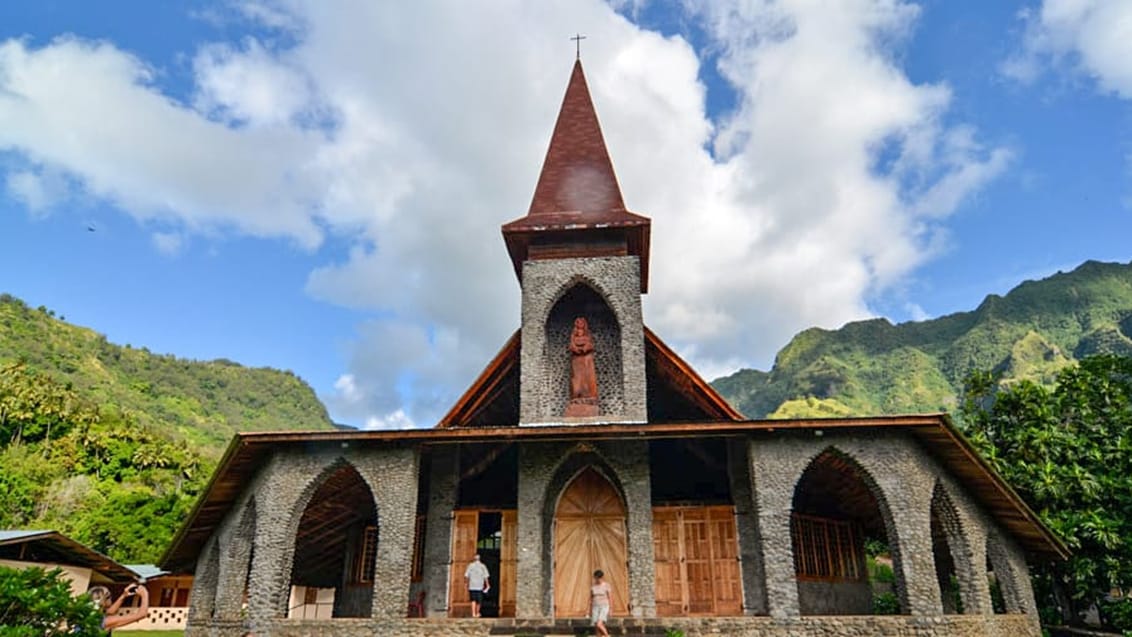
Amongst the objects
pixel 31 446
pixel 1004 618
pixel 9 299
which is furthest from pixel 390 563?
pixel 9 299

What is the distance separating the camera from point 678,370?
48.9ft

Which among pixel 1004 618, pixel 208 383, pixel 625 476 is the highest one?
pixel 208 383

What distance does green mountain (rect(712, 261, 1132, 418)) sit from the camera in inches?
2488

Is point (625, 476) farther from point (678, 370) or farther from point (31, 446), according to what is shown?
point (31, 446)

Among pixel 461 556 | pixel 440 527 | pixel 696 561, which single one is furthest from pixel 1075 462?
pixel 440 527

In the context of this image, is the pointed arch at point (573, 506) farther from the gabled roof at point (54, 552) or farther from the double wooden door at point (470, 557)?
the gabled roof at point (54, 552)

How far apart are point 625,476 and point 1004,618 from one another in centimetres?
678

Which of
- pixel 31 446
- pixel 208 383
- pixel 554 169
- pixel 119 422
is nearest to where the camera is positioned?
pixel 554 169

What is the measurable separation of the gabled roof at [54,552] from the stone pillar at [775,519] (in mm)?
14963

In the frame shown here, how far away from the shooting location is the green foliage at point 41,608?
7.48 meters

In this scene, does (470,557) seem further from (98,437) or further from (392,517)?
(98,437)

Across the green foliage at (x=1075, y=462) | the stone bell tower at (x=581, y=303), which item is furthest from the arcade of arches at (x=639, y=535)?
the green foliage at (x=1075, y=462)

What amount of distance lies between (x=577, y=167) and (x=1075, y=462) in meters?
13.1

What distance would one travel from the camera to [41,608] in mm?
7594
